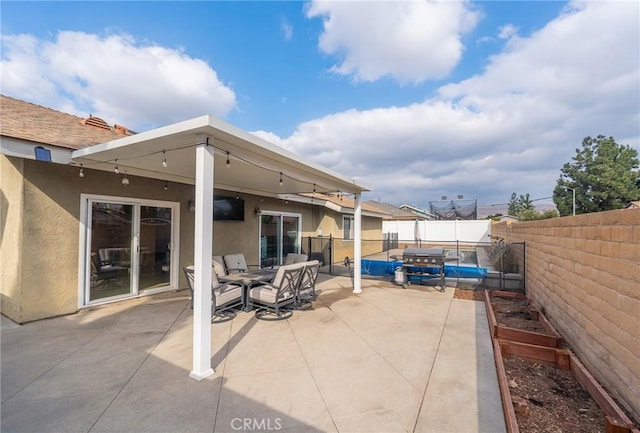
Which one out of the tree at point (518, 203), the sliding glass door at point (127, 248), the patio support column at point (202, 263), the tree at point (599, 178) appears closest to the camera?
the patio support column at point (202, 263)

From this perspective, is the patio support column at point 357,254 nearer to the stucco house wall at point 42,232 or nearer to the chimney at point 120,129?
the stucco house wall at point 42,232

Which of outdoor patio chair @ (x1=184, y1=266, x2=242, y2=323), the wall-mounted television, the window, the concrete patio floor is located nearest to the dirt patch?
the concrete patio floor

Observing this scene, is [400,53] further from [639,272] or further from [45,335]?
[45,335]

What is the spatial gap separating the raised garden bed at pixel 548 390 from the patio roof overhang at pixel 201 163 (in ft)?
10.2

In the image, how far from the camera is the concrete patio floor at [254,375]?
2543 mm

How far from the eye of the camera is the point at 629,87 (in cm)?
820

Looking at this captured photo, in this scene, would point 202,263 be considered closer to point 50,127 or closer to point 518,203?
point 50,127

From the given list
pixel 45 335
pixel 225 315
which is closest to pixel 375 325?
pixel 225 315

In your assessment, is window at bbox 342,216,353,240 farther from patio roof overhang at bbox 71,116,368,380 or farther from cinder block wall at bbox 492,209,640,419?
cinder block wall at bbox 492,209,640,419

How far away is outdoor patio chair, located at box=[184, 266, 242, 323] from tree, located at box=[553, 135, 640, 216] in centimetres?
3704

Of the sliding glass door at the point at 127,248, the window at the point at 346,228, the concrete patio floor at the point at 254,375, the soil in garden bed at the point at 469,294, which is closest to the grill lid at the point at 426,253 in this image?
the soil in garden bed at the point at 469,294

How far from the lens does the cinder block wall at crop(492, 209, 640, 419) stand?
237 cm

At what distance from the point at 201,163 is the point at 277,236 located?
298 inches

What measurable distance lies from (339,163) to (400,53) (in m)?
16.8
